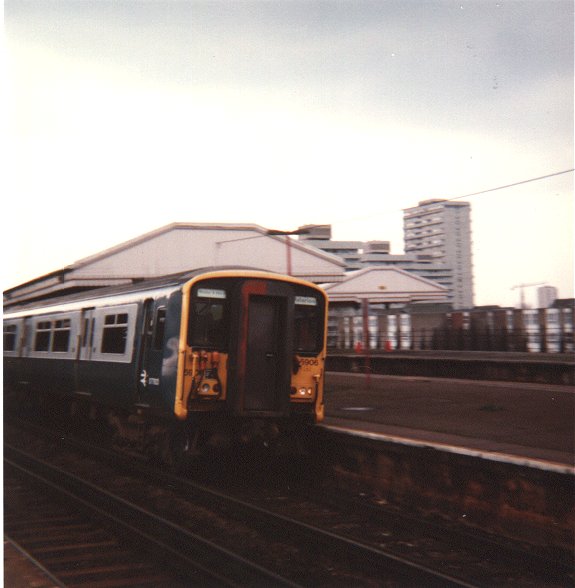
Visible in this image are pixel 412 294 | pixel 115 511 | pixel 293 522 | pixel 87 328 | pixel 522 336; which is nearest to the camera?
pixel 293 522

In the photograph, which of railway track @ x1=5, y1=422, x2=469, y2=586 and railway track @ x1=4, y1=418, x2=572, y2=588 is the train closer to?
railway track @ x1=4, y1=418, x2=572, y2=588

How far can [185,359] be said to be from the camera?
9781mm

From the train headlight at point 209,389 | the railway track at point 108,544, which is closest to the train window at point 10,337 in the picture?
the railway track at point 108,544

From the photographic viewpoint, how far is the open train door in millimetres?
10070

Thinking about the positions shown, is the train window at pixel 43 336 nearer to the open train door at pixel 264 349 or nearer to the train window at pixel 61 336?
the train window at pixel 61 336

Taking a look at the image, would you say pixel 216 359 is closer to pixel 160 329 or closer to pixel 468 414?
pixel 160 329

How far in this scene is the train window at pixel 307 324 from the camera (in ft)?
35.5

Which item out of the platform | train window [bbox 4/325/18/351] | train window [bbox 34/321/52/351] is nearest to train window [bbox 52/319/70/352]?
train window [bbox 34/321/52/351]

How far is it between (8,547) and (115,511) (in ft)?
6.03

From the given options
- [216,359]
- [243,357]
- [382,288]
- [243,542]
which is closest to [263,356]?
[243,357]

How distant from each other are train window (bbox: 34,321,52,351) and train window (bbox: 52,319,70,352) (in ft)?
1.46

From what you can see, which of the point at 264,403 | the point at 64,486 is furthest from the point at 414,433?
the point at 64,486

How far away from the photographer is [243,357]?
10008mm

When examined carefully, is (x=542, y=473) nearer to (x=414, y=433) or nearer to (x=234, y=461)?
(x=414, y=433)
